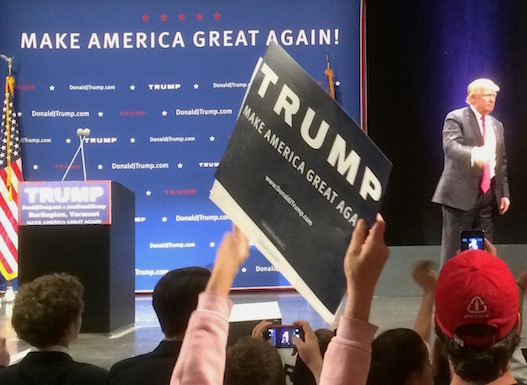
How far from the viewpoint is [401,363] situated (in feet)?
4.17

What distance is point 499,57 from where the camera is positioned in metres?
5.94

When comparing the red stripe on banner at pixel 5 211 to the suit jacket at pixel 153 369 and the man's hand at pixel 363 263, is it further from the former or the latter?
the man's hand at pixel 363 263

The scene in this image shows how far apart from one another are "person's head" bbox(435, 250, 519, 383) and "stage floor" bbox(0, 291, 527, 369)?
7.95 ft

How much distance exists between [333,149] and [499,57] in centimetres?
559

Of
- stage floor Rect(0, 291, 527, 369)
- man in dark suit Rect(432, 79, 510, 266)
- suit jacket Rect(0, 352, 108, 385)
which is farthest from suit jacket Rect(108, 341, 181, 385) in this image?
man in dark suit Rect(432, 79, 510, 266)

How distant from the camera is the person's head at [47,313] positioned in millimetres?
1648

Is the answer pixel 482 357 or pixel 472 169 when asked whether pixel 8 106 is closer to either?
pixel 472 169

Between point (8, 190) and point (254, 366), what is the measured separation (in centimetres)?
540

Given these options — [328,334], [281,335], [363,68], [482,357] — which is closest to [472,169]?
[363,68]

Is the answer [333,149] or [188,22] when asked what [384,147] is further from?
[333,149]

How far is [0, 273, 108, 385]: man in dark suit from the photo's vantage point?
1558 mm

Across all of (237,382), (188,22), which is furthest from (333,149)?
(188,22)

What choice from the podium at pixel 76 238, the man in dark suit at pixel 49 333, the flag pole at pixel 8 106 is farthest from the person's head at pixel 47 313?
the flag pole at pixel 8 106

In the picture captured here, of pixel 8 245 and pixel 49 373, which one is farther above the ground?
pixel 8 245
